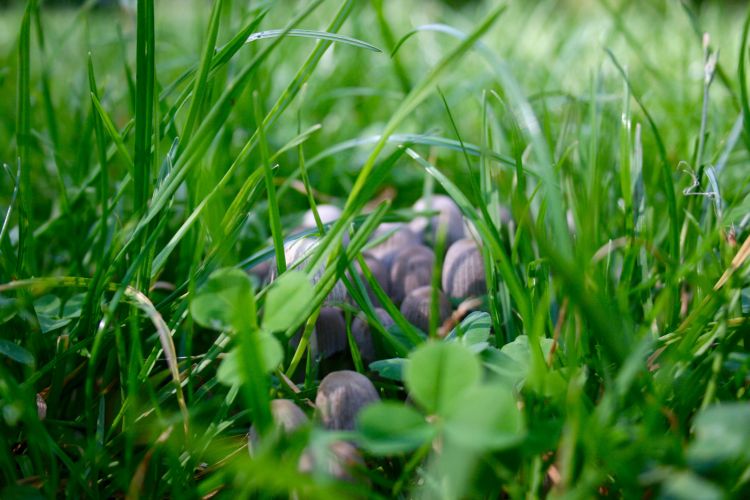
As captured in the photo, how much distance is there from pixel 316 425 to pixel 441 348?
5.5 inches

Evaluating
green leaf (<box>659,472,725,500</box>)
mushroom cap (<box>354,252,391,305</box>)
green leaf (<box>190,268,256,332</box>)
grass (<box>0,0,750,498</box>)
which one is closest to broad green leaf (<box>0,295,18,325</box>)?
grass (<box>0,0,750,498</box>)

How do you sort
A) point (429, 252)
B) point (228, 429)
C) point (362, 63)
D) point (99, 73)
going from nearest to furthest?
1. point (228, 429)
2. point (429, 252)
3. point (362, 63)
4. point (99, 73)

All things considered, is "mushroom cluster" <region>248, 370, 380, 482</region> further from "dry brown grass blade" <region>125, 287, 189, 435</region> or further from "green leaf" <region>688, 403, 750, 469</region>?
"green leaf" <region>688, 403, 750, 469</region>

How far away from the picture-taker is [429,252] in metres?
0.92

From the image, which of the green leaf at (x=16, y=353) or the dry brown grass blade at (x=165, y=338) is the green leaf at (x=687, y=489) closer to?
the dry brown grass blade at (x=165, y=338)

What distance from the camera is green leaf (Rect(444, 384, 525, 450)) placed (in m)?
0.41

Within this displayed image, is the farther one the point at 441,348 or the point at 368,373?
the point at 368,373

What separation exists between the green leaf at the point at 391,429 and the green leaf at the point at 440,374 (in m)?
0.02

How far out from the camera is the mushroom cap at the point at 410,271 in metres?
0.87

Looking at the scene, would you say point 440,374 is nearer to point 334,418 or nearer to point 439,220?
point 334,418

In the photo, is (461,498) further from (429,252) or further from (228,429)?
(429,252)

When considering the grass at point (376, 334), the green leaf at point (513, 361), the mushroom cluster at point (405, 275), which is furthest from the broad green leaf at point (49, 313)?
the green leaf at point (513, 361)

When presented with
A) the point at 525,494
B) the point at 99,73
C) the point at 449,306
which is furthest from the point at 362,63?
the point at 525,494

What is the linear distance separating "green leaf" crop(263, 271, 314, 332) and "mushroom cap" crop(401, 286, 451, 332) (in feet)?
0.80
